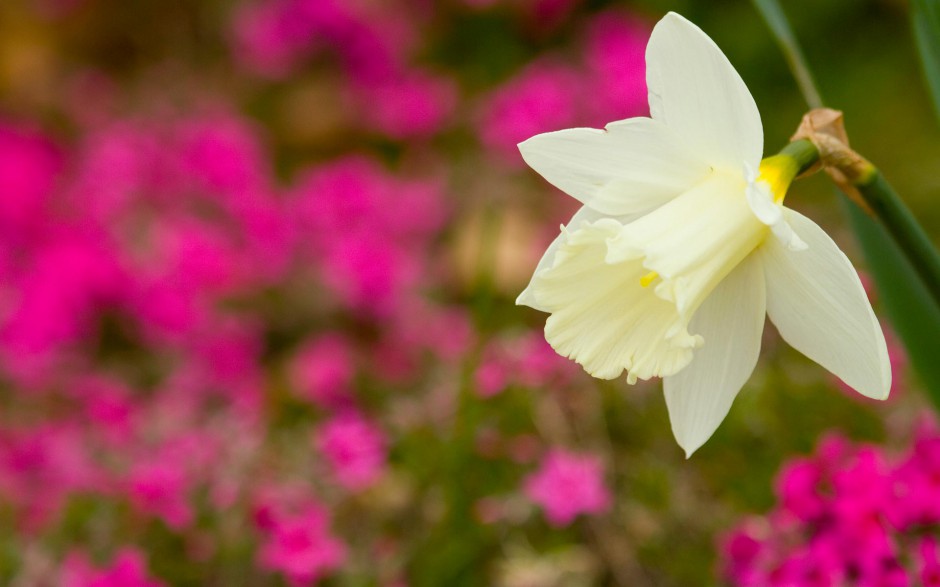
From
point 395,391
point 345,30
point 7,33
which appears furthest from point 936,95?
point 7,33

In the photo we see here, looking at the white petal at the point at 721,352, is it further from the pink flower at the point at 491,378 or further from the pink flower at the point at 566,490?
the pink flower at the point at 491,378

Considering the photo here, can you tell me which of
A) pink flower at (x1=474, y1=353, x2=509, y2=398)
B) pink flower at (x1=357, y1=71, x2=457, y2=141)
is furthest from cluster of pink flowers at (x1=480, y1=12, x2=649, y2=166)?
pink flower at (x1=474, y1=353, x2=509, y2=398)

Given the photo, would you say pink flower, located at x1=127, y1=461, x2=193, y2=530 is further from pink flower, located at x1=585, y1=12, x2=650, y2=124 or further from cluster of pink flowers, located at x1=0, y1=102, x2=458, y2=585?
pink flower, located at x1=585, y1=12, x2=650, y2=124

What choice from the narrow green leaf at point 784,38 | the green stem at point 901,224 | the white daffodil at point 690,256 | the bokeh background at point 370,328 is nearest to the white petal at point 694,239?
the white daffodil at point 690,256

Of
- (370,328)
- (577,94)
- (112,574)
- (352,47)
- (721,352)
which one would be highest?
(721,352)

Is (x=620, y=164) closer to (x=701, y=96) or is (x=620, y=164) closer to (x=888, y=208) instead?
(x=701, y=96)

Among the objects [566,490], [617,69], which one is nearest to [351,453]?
[566,490]

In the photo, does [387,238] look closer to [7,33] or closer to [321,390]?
[321,390]
